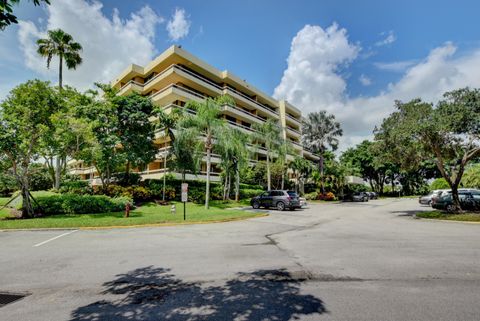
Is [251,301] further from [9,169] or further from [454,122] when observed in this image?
[9,169]

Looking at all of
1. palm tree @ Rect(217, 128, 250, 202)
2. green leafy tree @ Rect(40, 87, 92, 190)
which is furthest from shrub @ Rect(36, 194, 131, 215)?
palm tree @ Rect(217, 128, 250, 202)

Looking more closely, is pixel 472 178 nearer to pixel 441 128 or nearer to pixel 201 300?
pixel 441 128

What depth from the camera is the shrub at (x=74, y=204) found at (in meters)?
16.0

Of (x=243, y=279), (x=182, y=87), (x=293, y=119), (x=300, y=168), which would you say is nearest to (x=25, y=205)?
(x=243, y=279)

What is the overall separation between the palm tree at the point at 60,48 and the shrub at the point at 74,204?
52.5ft

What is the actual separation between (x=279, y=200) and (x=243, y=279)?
17415 mm

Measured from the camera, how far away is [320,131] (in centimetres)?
4409

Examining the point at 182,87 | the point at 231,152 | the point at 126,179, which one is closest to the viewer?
the point at 231,152

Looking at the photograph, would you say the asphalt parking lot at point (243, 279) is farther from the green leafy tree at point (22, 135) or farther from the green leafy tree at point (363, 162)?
the green leafy tree at point (363, 162)

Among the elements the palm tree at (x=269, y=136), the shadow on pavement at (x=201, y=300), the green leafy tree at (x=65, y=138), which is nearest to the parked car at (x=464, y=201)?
the palm tree at (x=269, y=136)

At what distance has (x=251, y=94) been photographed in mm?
43656

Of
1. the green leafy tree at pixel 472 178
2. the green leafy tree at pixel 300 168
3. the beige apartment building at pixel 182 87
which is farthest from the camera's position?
the green leafy tree at pixel 300 168

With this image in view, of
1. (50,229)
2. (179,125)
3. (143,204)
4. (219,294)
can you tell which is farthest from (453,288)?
(143,204)

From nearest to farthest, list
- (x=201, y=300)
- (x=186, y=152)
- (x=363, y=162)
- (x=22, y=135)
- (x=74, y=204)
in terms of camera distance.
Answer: (x=201, y=300)
(x=22, y=135)
(x=74, y=204)
(x=186, y=152)
(x=363, y=162)
